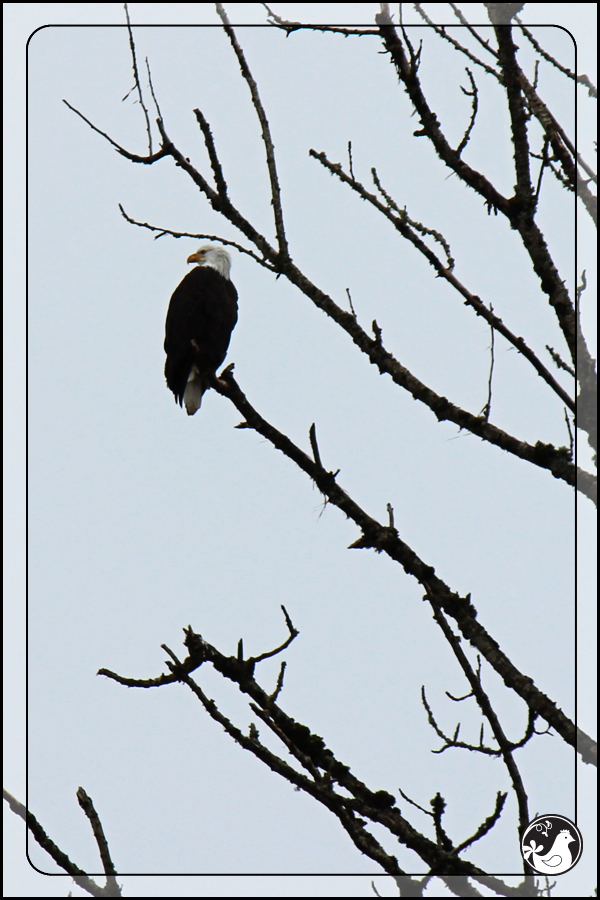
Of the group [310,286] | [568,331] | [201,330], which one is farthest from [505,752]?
[201,330]

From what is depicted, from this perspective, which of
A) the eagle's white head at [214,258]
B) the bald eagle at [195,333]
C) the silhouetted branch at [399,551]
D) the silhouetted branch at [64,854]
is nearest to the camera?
the silhouetted branch at [64,854]

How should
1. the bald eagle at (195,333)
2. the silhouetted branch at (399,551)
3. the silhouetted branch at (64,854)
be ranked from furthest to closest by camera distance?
the bald eagle at (195,333)
the silhouetted branch at (399,551)
the silhouetted branch at (64,854)

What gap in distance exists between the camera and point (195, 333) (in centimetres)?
611

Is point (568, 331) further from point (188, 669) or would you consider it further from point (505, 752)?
point (188, 669)

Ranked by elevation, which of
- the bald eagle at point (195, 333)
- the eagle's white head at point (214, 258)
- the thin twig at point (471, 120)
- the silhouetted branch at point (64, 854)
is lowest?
the silhouetted branch at point (64, 854)

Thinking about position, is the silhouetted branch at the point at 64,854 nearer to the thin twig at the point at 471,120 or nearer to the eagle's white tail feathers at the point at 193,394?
the thin twig at the point at 471,120

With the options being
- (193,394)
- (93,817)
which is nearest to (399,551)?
(93,817)

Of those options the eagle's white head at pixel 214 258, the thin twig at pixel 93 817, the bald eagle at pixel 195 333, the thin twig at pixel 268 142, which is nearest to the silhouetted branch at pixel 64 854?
the thin twig at pixel 93 817

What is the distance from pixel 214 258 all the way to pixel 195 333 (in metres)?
1.44

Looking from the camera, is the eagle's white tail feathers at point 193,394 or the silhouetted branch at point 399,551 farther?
the eagle's white tail feathers at point 193,394

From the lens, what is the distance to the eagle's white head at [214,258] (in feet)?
23.4

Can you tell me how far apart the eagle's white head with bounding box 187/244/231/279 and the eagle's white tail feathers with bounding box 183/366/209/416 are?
4.43 feet

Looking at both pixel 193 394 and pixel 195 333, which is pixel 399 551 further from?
pixel 195 333

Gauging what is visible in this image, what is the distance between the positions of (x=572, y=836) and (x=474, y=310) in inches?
68.6
